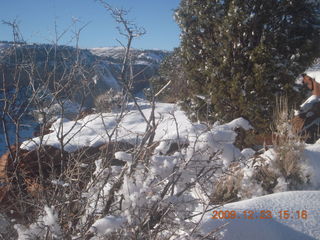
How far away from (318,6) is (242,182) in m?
3.51

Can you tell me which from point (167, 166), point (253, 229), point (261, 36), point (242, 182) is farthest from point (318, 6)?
point (167, 166)

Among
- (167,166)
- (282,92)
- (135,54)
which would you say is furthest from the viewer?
(282,92)

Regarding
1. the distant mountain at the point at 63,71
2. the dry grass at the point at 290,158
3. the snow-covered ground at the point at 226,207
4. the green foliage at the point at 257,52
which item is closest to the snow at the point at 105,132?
the snow-covered ground at the point at 226,207

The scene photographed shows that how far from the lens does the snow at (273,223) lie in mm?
1946

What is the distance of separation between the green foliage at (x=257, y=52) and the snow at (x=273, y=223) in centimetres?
246

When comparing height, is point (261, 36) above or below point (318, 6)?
below

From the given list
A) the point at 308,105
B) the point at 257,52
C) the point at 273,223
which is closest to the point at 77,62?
the point at 273,223

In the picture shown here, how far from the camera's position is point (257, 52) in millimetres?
4516

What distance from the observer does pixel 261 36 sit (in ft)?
15.4

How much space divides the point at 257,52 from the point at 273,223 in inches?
127

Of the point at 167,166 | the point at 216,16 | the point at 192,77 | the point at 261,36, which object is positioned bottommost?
the point at 167,166

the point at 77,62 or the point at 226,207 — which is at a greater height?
the point at 77,62

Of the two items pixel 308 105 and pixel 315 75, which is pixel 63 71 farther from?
pixel 315 75

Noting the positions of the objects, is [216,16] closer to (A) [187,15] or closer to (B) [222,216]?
(A) [187,15]
